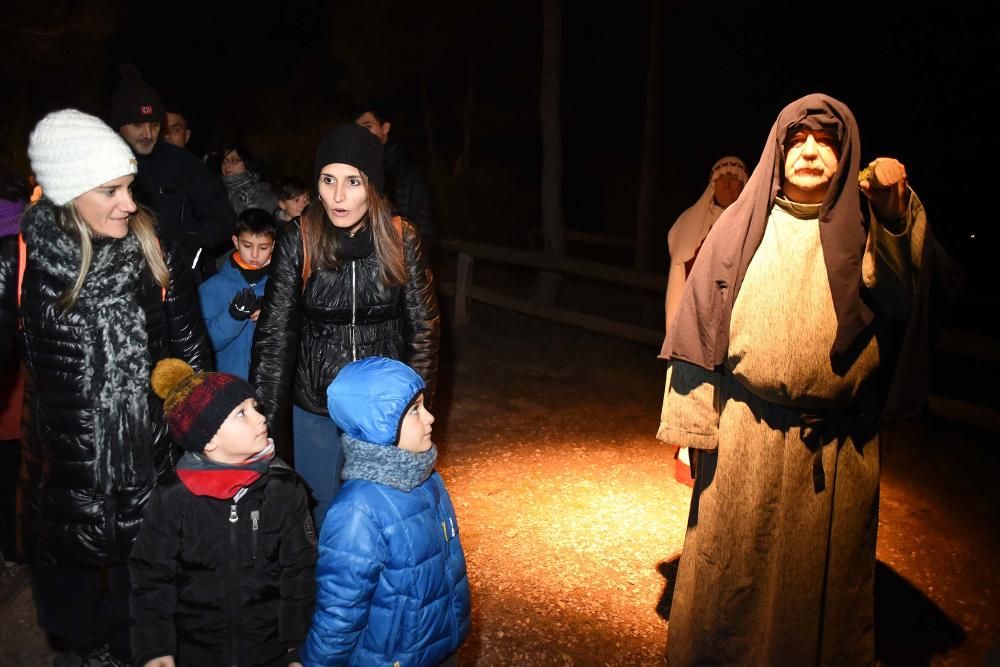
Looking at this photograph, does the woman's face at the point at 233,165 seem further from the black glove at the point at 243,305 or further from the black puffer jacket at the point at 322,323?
the black puffer jacket at the point at 322,323

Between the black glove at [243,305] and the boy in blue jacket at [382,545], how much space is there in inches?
83.5

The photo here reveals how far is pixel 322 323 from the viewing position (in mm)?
3936

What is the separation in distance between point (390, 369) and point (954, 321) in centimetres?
1223

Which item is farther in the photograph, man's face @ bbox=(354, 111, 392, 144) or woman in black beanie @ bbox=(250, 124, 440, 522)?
man's face @ bbox=(354, 111, 392, 144)

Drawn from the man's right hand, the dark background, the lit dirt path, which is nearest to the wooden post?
the lit dirt path

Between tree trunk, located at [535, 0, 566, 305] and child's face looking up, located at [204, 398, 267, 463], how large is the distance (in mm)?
8771

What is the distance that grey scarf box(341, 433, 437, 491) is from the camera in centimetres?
275

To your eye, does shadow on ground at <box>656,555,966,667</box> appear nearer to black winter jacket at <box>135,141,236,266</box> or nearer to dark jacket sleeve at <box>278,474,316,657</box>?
dark jacket sleeve at <box>278,474,316,657</box>

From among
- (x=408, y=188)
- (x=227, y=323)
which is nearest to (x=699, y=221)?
(x=408, y=188)

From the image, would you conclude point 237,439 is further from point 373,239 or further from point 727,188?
point 727,188

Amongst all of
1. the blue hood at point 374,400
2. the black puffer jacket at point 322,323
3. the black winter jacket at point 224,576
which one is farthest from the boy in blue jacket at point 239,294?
the blue hood at point 374,400

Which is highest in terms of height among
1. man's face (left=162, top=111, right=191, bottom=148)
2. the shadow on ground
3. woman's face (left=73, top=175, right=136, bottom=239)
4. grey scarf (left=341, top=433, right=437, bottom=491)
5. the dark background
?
the dark background

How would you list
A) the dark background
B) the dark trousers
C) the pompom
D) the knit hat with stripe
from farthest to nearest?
the dark background
the dark trousers
the pompom
the knit hat with stripe

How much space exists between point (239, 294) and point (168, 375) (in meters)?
1.72
